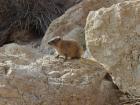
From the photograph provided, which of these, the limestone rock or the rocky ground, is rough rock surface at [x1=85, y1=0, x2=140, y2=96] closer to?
the rocky ground

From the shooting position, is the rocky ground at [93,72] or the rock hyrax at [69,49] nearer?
the rocky ground at [93,72]

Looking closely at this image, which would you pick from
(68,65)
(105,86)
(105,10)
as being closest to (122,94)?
(105,86)

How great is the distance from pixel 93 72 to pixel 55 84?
47 centimetres

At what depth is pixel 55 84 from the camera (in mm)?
3621

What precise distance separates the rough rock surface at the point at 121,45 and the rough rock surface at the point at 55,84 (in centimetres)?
13

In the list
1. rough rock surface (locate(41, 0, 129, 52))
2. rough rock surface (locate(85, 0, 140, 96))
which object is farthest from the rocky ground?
rough rock surface (locate(41, 0, 129, 52))

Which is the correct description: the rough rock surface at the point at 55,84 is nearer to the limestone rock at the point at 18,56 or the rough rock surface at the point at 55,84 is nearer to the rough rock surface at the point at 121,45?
the limestone rock at the point at 18,56

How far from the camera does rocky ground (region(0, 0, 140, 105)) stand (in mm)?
3480

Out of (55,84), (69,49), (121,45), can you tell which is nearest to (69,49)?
(69,49)

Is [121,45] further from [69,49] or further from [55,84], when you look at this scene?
[55,84]

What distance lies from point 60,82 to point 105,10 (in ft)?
3.43

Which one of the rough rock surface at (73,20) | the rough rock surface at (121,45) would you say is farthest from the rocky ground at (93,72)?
the rough rock surface at (73,20)

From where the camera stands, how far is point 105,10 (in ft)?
14.1

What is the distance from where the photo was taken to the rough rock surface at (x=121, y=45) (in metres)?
4.05
